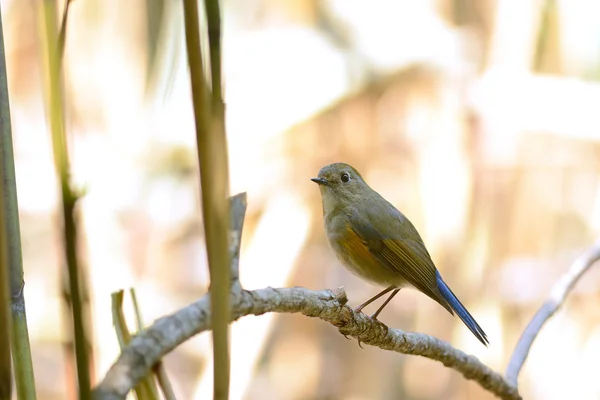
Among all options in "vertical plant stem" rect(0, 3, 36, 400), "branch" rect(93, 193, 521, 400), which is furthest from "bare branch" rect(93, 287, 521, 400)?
"vertical plant stem" rect(0, 3, 36, 400)

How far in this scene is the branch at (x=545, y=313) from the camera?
2094 millimetres

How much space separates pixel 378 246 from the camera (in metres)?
3.16

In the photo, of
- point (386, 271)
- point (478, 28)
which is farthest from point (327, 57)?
point (386, 271)

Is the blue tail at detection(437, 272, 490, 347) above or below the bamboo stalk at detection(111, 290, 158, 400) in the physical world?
above

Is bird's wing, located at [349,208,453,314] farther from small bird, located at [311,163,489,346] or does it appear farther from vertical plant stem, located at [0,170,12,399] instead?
vertical plant stem, located at [0,170,12,399]

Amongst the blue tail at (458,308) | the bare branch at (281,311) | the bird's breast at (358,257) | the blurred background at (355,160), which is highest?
the blurred background at (355,160)

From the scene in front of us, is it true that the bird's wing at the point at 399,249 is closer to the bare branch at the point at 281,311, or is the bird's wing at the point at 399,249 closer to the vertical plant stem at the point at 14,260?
the bare branch at the point at 281,311

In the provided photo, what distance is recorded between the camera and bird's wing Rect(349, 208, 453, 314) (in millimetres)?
3068

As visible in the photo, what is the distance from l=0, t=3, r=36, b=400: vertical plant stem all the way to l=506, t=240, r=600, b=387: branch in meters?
1.50

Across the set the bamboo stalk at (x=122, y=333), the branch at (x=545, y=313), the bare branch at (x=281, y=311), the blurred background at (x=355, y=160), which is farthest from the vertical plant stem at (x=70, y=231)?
the blurred background at (x=355, y=160)

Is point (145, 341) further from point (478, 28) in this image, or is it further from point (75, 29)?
point (478, 28)

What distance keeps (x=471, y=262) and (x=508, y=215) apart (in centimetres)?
44

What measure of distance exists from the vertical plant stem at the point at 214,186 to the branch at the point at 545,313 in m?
1.59

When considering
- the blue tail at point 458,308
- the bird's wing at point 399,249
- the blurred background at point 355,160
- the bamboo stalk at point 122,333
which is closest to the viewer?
the bamboo stalk at point 122,333
